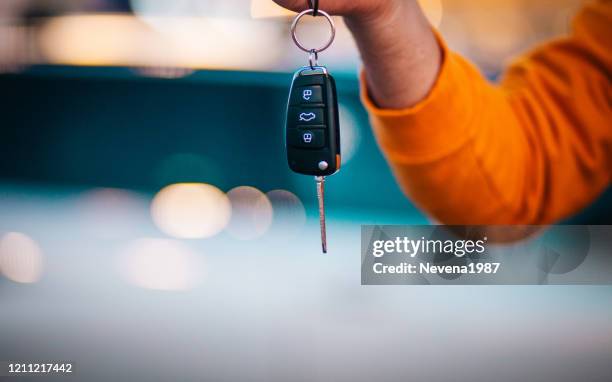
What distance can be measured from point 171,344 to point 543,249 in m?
0.57

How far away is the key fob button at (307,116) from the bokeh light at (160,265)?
54cm

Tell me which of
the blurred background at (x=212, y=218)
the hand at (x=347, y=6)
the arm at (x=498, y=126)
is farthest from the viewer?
the blurred background at (x=212, y=218)

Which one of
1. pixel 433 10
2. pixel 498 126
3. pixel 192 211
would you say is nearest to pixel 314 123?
pixel 498 126

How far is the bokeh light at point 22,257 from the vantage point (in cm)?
100

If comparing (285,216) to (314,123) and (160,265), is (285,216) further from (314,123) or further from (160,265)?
(314,123)

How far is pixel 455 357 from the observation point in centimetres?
95

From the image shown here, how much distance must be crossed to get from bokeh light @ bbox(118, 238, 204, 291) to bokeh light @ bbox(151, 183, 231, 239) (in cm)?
3

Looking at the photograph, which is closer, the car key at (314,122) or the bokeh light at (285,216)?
the car key at (314,122)

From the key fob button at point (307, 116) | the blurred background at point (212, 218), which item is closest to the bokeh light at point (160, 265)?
the blurred background at point (212, 218)

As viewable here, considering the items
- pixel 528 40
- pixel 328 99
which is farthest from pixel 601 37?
pixel 328 99

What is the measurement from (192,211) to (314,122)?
0.63 m

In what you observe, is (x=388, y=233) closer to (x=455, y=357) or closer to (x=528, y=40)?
(x=455, y=357)

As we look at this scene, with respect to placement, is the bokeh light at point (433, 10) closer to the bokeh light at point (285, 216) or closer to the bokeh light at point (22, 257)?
the bokeh light at point (285, 216)

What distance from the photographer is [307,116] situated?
0.59 metres
